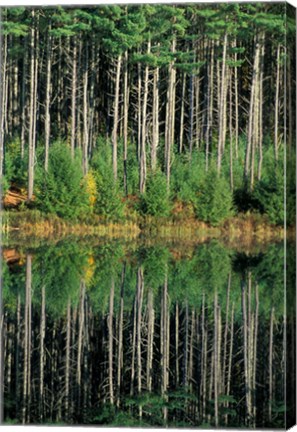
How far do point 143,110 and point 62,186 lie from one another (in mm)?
937

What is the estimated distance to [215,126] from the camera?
1022 cm

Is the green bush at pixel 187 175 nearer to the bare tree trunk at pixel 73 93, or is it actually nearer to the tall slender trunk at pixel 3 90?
the bare tree trunk at pixel 73 93

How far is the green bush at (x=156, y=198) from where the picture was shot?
1014 cm

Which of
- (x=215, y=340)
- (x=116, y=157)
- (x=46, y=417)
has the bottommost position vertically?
(x=46, y=417)

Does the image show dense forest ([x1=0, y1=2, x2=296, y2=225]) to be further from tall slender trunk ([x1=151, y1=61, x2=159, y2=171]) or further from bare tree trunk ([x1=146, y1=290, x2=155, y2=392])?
bare tree trunk ([x1=146, y1=290, x2=155, y2=392])

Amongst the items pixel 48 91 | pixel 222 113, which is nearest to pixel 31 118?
pixel 48 91

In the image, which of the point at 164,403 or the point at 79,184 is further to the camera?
the point at 79,184

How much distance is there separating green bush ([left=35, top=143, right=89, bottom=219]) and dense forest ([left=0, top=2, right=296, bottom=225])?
0.01 m

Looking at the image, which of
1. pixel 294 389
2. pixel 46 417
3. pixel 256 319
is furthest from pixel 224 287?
pixel 46 417

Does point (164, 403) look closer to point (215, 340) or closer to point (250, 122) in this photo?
point (215, 340)

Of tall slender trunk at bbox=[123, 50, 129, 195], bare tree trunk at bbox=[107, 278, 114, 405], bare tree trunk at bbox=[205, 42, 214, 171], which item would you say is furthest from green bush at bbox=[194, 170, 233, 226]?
bare tree trunk at bbox=[107, 278, 114, 405]

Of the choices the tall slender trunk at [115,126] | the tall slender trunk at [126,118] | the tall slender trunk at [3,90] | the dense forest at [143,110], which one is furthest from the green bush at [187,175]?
the tall slender trunk at [3,90]

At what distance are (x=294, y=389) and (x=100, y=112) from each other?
2.88m

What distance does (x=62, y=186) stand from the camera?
10516 mm
